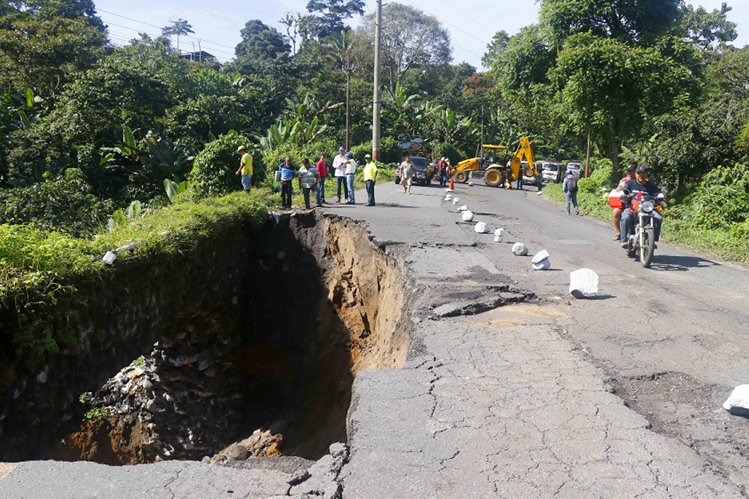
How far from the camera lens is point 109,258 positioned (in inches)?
265

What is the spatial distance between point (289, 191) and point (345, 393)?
6.44m

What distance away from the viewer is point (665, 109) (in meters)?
20.7

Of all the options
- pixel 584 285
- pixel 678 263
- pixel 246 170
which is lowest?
pixel 678 263

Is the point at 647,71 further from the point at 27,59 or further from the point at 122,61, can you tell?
the point at 27,59

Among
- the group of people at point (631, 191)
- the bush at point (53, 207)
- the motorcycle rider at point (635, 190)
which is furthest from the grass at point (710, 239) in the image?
the bush at point (53, 207)

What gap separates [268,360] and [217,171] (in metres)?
6.17

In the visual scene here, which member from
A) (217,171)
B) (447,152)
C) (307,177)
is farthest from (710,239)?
(447,152)

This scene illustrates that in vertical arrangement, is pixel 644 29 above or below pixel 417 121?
above

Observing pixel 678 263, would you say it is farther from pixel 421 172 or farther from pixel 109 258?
pixel 421 172

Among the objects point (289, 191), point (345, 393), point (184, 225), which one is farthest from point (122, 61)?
point (345, 393)

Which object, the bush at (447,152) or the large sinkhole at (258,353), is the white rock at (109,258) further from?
the bush at (447,152)

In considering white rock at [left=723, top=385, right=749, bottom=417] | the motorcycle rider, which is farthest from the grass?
white rock at [left=723, top=385, right=749, bottom=417]

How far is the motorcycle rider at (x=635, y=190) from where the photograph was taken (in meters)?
9.43

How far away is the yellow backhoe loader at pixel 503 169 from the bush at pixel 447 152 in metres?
5.84
